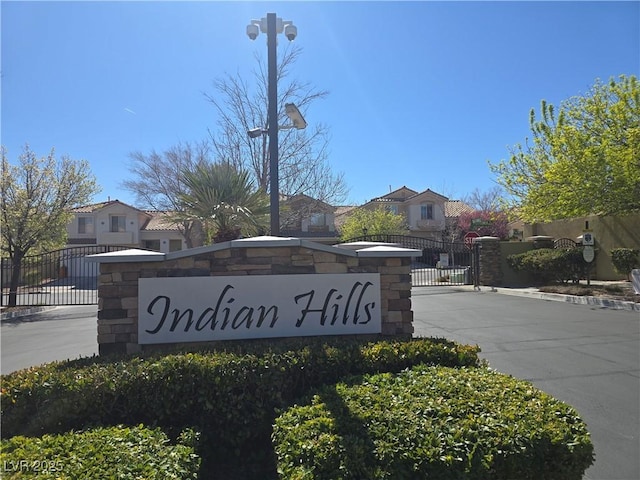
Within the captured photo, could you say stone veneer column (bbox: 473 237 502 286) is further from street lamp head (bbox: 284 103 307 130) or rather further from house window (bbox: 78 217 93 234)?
house window (bbox: 78 217 93 234)

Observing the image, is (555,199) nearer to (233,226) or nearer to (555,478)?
(233,226)

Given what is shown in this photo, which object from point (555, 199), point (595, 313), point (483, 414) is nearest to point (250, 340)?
point (483, 414)

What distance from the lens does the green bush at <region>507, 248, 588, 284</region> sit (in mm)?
16391

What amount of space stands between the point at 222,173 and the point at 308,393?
4663 mm

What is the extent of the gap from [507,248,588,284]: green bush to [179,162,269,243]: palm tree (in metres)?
13.8

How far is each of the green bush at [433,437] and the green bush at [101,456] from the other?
618mm

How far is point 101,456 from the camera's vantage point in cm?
238

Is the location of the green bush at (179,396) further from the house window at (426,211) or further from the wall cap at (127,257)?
the house window at (426,211)

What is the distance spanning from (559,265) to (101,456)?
1772 cm

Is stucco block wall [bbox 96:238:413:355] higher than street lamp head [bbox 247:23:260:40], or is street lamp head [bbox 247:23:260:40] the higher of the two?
street lamp head [bbox 247:23:260:40]

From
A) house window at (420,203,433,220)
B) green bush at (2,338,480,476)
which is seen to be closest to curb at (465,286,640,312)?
green bush at (2,338,480,476)

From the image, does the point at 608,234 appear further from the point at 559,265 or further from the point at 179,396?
the point at 179,396

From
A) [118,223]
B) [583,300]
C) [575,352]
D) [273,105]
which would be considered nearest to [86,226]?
[118,223]

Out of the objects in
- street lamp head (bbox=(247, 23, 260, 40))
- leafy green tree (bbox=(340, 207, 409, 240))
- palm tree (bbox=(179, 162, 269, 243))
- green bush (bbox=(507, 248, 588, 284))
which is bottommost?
green bush (bbox=(507, 248, 588, 284))
